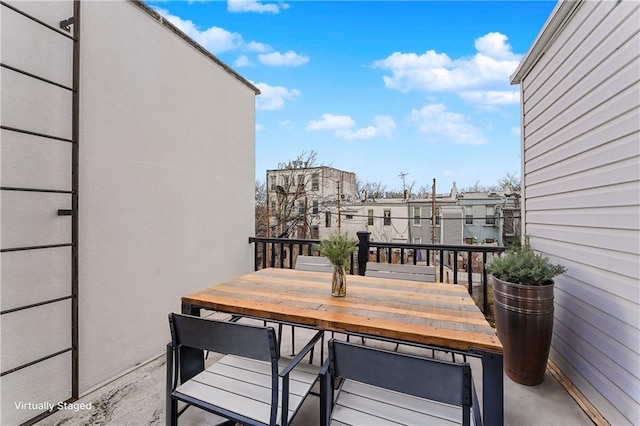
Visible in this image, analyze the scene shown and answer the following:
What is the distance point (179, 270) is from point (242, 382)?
1.81 metres

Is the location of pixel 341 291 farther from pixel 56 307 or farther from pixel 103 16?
pixel 103 16

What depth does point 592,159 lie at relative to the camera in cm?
197

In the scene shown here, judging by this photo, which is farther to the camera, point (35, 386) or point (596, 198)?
point (596, 198)

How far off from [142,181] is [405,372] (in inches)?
99.6

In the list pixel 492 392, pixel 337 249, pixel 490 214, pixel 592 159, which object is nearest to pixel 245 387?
pixel 337 249

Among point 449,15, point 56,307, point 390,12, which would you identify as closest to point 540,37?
point 449,15

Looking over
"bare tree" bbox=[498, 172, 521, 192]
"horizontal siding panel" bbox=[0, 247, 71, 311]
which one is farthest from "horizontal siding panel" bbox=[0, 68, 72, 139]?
"bare tree" bbox=[498, 172, 521, 192]

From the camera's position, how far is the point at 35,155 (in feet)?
5.75

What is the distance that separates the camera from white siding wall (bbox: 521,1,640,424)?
1617 mm

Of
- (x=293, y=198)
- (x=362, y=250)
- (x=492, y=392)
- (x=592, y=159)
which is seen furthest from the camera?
(x=293, y=198)

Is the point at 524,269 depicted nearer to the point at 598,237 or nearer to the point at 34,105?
the point at 598,237

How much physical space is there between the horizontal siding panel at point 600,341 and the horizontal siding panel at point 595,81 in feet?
5.09

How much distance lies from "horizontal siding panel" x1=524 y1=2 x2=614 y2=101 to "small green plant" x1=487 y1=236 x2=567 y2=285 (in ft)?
5.13

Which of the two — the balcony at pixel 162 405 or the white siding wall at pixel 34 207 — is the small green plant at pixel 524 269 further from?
the white siding wall at pixel 34 207
